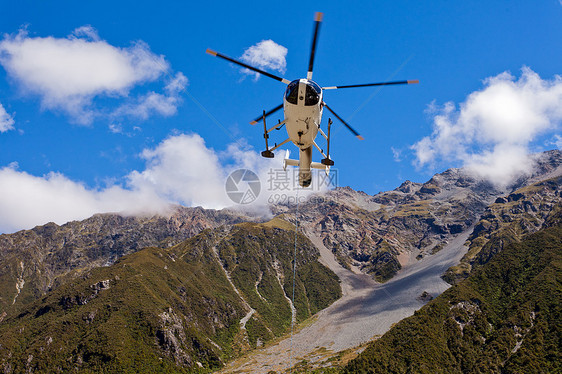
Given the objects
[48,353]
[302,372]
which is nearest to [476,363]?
[302,372]

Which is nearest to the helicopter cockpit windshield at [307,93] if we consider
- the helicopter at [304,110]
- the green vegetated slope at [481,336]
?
the helicopter at [304,110]

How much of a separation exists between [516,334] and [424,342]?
38717mm

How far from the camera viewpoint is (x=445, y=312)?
182750mm

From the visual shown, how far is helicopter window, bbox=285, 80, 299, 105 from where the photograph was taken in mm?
29609

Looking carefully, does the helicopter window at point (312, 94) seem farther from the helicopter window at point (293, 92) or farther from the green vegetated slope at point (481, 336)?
the green vegetated slope at point (481, 336)

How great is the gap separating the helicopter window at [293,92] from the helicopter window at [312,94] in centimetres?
83

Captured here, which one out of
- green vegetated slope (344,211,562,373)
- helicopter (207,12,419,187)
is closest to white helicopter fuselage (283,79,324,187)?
helicopter (207,12,419,187)

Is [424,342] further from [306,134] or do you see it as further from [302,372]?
[306,134]

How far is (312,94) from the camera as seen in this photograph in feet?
97.5

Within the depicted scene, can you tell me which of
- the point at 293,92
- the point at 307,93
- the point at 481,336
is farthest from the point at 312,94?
the point at 481,336

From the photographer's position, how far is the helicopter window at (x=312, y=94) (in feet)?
97.0

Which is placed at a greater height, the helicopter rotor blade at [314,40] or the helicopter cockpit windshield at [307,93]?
the helicopter rotor blade at [314,40]

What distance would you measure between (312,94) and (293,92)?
1578 millimetres

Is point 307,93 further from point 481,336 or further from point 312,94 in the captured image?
point 481,336
